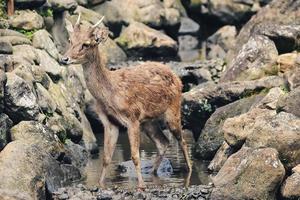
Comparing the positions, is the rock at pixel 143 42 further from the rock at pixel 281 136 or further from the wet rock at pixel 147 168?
the rock at pixel 281 136

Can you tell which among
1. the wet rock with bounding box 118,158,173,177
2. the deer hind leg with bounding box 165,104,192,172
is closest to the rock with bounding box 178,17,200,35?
the wet rock with bounding box 118,158,173,177

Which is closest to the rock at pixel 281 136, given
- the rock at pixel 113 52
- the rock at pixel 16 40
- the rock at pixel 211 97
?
the rock at pixel 211 97

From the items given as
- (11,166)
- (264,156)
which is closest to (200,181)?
(264,156)

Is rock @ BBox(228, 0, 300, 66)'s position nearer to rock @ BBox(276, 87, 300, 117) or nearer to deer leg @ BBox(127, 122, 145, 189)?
rock @ BBox(276, 87, 300, 117)

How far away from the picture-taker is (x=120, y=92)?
19453 millimetres

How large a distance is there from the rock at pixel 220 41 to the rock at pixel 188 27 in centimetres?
211

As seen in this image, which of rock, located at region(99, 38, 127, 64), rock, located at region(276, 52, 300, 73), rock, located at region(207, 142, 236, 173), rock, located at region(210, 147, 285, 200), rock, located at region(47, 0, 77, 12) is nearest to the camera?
rock, located at region(210, 147, 285, 200)

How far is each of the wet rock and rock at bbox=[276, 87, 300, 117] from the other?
294 cm

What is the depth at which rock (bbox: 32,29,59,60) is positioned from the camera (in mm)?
24828

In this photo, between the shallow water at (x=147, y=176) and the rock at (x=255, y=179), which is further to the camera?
the shallow water at (x=147, y=176)

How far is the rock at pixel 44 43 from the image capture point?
81.5ft

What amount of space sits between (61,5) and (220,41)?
13.6m

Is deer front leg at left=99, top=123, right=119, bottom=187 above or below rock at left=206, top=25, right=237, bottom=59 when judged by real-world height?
above

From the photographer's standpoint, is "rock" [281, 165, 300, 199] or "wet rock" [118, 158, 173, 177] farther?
"wet rock" [118, 158, 173, 177]
